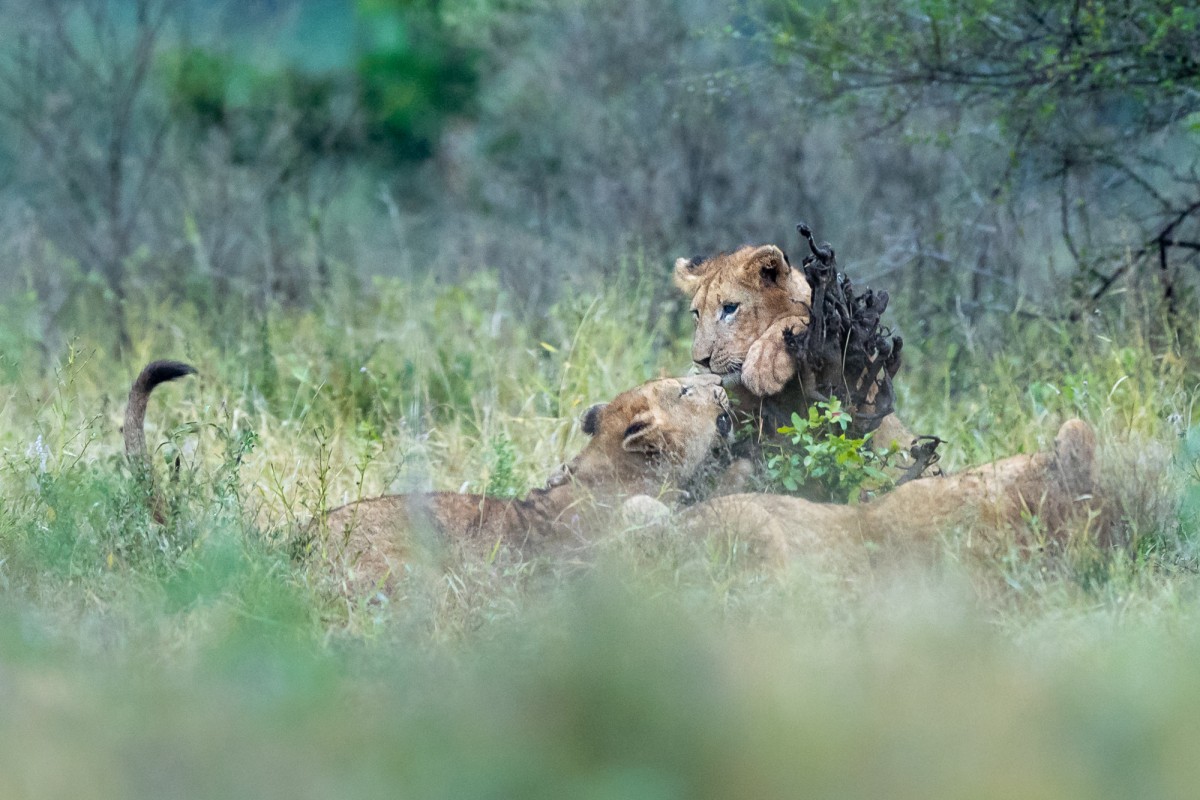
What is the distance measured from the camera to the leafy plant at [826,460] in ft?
14.4

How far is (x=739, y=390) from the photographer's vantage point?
4578 millimetres

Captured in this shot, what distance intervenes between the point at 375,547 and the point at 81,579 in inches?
32.4

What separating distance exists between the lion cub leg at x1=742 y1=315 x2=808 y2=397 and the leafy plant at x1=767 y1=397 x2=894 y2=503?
11cm

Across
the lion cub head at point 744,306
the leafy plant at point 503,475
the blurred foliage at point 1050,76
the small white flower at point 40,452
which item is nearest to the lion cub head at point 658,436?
the lion cub head at point 744,306

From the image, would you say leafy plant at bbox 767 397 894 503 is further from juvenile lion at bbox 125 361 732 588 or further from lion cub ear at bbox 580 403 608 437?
lion cub ear at bbox 580 403 608 437

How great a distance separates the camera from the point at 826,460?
14.7 ft

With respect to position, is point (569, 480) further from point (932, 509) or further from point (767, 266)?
point (932, 509)

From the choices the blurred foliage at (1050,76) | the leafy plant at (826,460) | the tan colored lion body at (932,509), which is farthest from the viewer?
the blurred foliage at (1050,76)

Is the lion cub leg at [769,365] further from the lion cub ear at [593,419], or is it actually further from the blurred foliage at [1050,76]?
the blurred foliage at [1050,76]

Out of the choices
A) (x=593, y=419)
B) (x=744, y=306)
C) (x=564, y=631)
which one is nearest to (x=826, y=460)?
(x=744, y=306)

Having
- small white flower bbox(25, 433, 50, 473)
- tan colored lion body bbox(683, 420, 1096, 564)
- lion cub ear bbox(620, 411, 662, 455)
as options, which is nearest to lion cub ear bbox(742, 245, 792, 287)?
lion cub ear bbox(620, 411, 662, 455)

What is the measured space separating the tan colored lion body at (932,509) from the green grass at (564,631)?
0.32ft

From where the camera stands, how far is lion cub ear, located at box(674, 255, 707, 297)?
16.4ft

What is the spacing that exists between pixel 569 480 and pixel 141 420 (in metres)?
1.33
